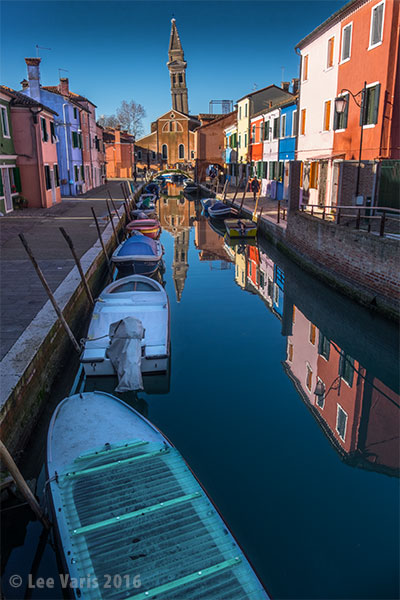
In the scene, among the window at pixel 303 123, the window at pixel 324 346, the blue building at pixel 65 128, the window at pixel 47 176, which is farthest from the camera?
the blue building at pixel 65 128

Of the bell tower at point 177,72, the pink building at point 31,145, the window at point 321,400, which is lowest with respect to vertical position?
the window at point 321,400

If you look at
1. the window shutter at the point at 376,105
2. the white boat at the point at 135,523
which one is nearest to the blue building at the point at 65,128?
the window shutter at the point at 376,105

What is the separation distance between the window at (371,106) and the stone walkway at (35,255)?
11.6 meters

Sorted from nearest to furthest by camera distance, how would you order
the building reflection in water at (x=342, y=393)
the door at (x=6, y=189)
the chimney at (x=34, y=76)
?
the building reflection in water at (x=342, y=393) < the door at (x=6, y=189) < the chimney at (x=34, y=76)

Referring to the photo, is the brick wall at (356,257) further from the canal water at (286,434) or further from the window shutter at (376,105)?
the window shutter at (376,105)

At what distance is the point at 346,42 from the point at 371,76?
3281mm

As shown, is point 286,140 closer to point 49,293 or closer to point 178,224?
point 178,224

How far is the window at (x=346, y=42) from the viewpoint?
19375 millimetres

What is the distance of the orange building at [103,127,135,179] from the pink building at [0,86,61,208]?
41.3m

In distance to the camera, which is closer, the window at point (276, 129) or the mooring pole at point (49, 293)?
the mooring pole at point (49, 293)

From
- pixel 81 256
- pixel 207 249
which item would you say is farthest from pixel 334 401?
pixel 207 249

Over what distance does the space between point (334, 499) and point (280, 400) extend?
9.33 feet

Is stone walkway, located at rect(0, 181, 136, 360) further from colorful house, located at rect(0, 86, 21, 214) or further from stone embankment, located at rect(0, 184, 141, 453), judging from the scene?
colorful house, located at rect(0, 86, 21, 214)

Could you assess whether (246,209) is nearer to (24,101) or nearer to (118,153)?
(24,101)
